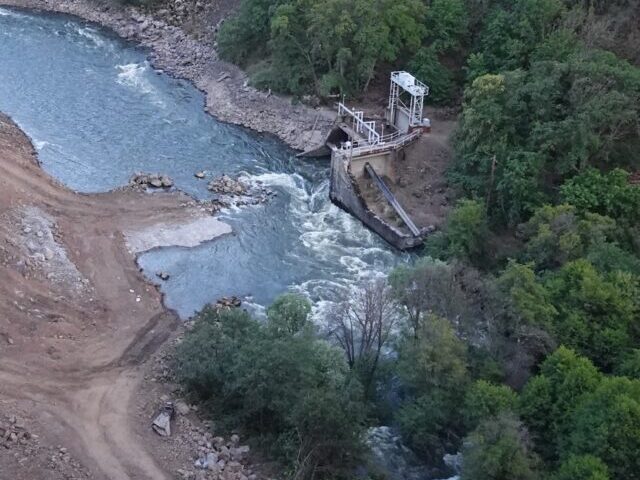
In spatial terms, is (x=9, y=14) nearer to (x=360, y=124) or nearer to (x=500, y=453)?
(x=360, y=124)

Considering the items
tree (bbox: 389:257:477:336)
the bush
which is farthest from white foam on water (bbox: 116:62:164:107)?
tree (bbox: 389:257:477:336)

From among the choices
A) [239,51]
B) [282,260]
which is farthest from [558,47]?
[239,51]

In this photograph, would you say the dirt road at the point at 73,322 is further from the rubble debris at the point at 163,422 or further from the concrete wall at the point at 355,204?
the concrete wall at the point at 355,204

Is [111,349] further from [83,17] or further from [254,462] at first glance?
[83,17]

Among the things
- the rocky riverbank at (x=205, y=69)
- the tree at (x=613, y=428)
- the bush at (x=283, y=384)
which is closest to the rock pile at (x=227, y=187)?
Result: the rocky riverbank at (x=205, y=69)

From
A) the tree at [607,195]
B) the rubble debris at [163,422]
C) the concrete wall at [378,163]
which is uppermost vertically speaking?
the tree at [607,195]

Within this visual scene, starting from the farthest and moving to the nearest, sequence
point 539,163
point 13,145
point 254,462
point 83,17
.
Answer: point 83,17
point 13,145
point 539,163
point 254,462
